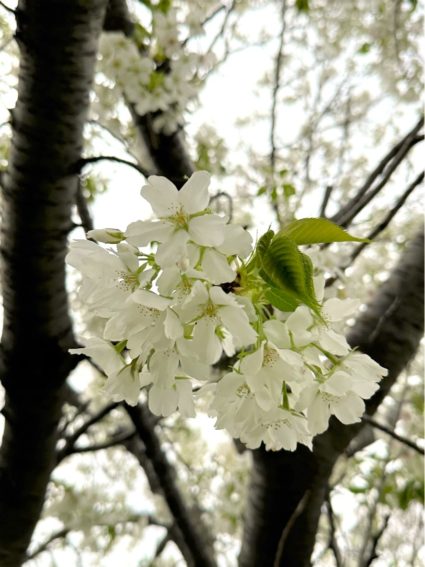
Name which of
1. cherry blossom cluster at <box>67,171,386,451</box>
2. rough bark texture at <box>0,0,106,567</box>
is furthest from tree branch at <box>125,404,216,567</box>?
cherry blossom cluster at <box>67,171,386,451</box>

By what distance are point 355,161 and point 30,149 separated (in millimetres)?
3863

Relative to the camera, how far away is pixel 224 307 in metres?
0.52

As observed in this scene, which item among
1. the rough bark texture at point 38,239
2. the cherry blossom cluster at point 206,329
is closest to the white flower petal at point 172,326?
the cherry blossom cluster at point 206,329

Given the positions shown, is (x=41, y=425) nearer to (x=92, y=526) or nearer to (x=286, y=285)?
(x=286, y=285)

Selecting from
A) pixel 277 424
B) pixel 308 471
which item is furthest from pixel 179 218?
pixel 308 471

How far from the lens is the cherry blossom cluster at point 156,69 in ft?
5.63

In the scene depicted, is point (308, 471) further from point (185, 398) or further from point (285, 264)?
point (285, 264)

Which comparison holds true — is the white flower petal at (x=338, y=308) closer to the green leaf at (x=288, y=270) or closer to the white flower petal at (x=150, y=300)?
the green leaf at (x=288, y=270)

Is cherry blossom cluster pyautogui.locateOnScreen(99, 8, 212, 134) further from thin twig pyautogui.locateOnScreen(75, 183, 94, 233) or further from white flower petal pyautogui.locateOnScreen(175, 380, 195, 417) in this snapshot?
white flower petal pyautogui.locateOnScreen(175, 380, 195, 417)

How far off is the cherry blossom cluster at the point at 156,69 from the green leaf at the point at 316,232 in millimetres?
1213

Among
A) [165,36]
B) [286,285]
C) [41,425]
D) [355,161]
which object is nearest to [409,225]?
[355,161]

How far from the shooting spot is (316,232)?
567 mm

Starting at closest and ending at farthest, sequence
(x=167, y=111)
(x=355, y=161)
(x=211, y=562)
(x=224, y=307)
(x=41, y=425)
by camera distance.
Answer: (x=224, y=307), (x=41, y=425), (x=211, y=562), (x=167, y=111), (x=355, y=161)

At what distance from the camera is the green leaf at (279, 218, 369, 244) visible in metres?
0.55
